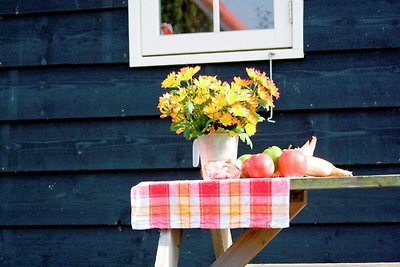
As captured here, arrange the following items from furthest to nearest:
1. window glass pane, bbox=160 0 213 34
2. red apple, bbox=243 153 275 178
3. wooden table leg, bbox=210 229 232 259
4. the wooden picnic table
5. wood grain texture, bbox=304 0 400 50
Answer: window glass pane, bbox=160 0 213 34 < wood grain texture, bbox=304 0 400 50 < wooden table leg, bbox=210 229 232 259 < red apple, bbox=243 153 275 178 < the wooden picnic table

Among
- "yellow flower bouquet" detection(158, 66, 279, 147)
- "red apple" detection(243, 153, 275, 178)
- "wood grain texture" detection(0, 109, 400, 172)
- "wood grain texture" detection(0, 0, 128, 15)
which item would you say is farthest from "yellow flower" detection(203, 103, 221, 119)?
"wood grain texture" detection(0, 0, 128, 15)

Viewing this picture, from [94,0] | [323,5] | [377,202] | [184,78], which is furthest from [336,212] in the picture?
[94,0]

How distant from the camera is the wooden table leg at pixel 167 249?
6.70 ft

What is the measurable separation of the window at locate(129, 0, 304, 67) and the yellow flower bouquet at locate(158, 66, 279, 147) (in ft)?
2.45

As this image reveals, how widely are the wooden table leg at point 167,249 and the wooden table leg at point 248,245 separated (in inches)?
4.7

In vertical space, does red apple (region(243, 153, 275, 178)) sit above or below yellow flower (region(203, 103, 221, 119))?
below

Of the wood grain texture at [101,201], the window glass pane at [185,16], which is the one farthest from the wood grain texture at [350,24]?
the wood grain texture at [101,201]

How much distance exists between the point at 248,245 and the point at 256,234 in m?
0.04

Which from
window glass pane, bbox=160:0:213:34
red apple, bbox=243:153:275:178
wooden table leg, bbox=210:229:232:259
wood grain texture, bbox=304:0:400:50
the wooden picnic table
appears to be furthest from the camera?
window glass pane, bbox=160:0:213:34

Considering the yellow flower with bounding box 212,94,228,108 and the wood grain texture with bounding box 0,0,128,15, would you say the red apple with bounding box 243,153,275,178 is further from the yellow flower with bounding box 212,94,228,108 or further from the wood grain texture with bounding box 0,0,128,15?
the wood grain texture with bounding box 0,0,128,15

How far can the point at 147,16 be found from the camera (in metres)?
3.07

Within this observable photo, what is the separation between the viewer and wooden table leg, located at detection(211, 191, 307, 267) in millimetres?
2135

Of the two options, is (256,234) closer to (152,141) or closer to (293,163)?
(293,163)

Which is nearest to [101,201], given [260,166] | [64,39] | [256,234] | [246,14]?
[64,39]
